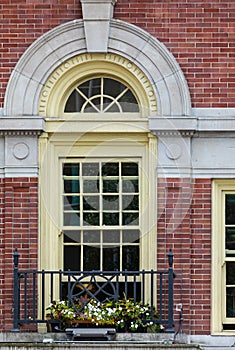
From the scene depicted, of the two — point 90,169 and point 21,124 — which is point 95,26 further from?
point 90,169

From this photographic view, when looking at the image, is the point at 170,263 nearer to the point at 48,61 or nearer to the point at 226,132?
the point at 226,132

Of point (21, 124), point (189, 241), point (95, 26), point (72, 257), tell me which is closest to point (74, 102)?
point (21, 124)

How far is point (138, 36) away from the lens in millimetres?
12602

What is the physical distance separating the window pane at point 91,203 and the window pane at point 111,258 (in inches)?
21.4

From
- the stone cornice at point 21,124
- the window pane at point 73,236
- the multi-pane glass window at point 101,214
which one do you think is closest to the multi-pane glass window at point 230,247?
the multi-pane glass window at point 101,214

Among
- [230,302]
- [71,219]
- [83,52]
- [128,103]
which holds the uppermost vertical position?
[83,52]

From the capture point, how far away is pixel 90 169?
1280 cm

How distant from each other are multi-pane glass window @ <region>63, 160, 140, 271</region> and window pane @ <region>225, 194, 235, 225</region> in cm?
114

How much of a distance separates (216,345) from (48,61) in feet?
13.8

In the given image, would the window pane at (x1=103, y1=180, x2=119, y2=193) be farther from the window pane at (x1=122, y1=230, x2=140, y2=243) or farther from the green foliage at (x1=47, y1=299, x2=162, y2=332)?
the green foliage at (x1=47, y1=299, x2=162, y2=332)

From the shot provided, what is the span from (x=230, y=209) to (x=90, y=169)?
6.15 ft

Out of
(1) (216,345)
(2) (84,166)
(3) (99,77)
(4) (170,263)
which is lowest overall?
(1) (216,345)

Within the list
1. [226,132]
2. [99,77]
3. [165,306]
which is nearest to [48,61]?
[99,77]

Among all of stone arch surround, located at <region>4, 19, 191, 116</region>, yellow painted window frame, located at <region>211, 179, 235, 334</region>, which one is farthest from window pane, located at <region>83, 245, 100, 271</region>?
stone arch surround, located at <region>4, 19, 191, 116</region>
